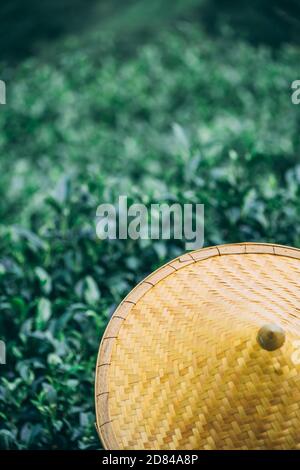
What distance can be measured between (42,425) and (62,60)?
3599mm

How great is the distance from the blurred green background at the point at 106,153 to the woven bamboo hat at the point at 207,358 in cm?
54

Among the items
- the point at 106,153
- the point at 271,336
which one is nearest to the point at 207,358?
the point at 271,336

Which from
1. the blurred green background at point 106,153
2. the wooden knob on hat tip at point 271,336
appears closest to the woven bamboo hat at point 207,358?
the wooden knob on hat tip at point 271,336

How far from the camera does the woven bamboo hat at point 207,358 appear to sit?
1.63 meters

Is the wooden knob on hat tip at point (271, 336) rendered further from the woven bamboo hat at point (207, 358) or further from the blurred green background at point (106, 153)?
the blurred green background at point (106, 153)

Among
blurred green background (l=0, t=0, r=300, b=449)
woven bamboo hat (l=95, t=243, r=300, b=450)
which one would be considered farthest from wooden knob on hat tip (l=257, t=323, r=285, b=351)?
blurred green background (l=0, t=0, r=300, b=449)

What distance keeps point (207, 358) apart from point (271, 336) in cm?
22

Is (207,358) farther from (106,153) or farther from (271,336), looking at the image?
(106,153)

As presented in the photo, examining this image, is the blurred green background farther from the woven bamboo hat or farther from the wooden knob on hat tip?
the wooden knob on hat tip

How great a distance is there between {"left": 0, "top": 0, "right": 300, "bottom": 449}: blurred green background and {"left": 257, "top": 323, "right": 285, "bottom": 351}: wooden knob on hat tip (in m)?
0.89

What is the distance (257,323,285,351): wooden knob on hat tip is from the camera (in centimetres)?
160

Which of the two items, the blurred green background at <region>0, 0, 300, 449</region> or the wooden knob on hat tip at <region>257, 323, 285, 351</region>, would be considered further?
the blurred green background at <region>0, 0, 300, 449</region>

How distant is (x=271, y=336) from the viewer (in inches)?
63.1
